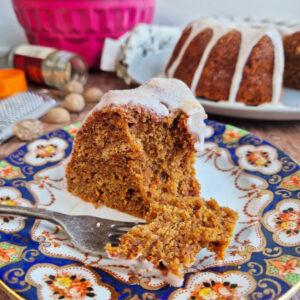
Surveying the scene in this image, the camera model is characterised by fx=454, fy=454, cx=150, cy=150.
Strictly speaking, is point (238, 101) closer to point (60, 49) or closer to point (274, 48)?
point (274, 48)

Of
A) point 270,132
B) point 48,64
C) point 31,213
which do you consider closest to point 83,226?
point 31,213

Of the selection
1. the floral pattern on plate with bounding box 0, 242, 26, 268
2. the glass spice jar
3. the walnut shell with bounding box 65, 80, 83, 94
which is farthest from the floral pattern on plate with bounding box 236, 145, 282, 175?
the glass spice jar

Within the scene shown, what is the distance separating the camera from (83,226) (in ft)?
3.28

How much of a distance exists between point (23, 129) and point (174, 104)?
0.62 meters

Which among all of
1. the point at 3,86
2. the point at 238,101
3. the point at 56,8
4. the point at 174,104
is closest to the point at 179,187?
the point at 174,104

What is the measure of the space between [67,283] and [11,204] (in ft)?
1.10

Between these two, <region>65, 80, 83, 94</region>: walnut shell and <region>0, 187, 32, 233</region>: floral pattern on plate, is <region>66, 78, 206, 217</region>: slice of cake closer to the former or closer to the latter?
<region>0, 187, 32, 233</region>: floral pattern on plate

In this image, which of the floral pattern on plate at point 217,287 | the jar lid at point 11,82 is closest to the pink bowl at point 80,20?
the jar lid at point 11,82

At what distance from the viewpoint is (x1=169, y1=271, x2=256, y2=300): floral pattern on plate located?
2.62 feet

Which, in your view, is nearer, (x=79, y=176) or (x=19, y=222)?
(x=19, y=222)

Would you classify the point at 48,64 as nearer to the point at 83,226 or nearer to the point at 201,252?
the point at 83,226

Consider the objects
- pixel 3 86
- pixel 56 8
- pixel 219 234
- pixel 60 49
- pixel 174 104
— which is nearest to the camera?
pixel 219 234

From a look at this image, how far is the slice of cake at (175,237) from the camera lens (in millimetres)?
873

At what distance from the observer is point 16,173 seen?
1.21 meters
